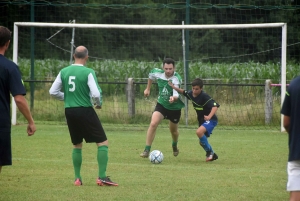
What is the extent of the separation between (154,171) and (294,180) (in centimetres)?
485

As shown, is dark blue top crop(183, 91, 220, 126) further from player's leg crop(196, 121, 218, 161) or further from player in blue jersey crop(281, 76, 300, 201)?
player in blue jersey crop(281, 76, 300, 201)

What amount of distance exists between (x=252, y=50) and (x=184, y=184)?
1283 centimetres

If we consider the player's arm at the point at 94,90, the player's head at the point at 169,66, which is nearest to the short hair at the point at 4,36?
the player's arm at the point at 94,90

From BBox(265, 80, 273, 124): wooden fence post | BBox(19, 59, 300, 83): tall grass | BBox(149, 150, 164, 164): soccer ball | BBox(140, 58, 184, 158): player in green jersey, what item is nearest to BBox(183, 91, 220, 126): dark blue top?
BBox(140, 58, 184, 158): player in green jersey

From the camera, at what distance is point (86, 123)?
8.41 metres

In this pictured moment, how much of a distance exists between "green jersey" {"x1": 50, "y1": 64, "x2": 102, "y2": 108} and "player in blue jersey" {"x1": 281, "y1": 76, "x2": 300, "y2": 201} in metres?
3.43

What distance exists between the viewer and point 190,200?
7555mm

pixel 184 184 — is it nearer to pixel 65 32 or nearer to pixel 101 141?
pixel 101 141

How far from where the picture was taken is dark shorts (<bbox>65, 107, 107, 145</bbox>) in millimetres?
8406

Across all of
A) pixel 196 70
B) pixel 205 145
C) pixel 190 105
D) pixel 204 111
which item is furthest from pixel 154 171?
pixel 196 70

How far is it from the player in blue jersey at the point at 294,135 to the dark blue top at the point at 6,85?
2.72 metres

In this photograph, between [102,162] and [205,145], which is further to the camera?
[205,145]

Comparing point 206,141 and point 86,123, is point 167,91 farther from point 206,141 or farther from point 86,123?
point 86,123

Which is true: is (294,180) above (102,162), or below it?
above
